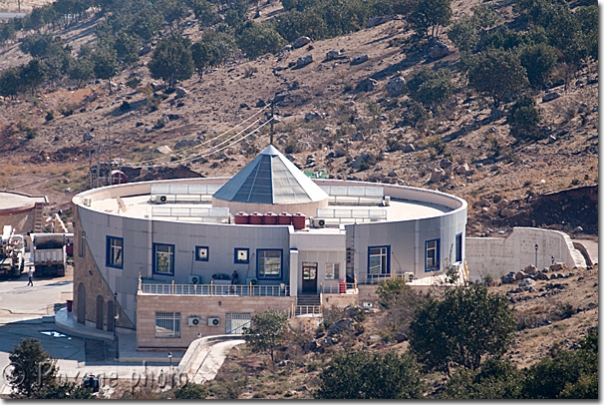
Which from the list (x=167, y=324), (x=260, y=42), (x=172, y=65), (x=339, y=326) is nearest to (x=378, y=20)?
(x=260, y=42)

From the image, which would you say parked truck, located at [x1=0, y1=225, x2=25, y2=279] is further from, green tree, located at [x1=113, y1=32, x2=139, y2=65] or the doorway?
green tree, located at [x1=113, y1=32, x2=139, y2=65]

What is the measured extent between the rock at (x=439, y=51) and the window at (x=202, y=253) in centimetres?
6503

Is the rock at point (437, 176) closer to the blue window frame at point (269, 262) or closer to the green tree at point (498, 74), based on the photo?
the green tree at point (498, 74)

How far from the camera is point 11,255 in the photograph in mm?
79188

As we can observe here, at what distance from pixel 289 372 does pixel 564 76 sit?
208 ft

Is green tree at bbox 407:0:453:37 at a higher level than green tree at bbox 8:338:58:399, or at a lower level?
higher

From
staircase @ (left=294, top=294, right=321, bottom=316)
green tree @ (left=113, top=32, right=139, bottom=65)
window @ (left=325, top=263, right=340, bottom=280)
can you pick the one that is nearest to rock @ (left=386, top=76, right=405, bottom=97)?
green tree @ (left=113, top=32, right=139, bottom=65)

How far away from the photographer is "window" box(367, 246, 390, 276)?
59.2 metres

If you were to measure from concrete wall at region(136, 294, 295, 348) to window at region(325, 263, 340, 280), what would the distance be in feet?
8.75

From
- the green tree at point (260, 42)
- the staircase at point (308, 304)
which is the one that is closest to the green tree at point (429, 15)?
the green tree at point (260, 42)

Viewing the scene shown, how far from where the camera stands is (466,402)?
132ft

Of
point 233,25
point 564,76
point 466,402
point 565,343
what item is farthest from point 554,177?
point 233,25

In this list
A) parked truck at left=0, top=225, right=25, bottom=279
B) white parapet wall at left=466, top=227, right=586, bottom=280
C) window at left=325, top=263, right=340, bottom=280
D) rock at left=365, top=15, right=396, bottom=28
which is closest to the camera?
window at left=325, top=263, right=340, bottom=280

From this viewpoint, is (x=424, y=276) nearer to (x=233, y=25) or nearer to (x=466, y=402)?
(x=466, y=402)
